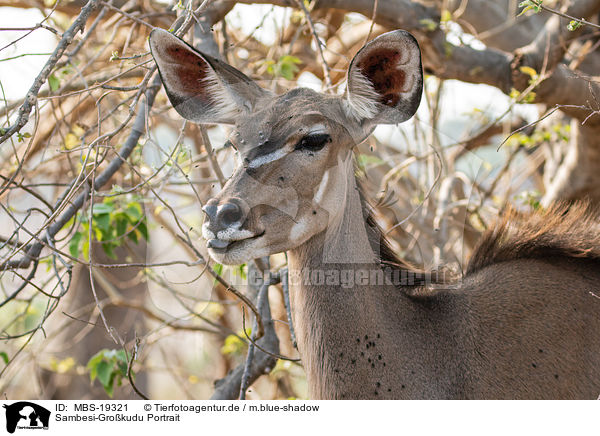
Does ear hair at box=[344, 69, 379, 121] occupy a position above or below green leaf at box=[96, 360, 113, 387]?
above

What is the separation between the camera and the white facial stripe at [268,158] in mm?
2930

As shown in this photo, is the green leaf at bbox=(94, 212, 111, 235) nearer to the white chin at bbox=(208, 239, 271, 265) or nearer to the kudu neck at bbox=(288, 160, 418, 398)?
the kudu neck at bbox=(288, 160, 418, 398)

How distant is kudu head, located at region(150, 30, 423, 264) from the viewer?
280 cm

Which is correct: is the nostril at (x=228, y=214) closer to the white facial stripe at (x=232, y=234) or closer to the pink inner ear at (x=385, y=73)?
the white facial stripe at (x=232, y=234)

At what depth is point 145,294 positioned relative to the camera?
28.5 ft

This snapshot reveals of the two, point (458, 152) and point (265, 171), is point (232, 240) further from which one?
point (458, 152)

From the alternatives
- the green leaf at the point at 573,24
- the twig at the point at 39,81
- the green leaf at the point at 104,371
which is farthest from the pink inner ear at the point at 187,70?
the green leaf at the point at 104,371

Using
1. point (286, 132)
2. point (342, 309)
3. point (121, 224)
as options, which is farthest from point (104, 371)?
point (286, 132)

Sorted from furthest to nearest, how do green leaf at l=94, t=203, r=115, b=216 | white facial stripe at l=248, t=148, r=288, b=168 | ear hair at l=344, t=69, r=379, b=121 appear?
green leaf at l=94, t=203, r=115, b=216 < ear hair at l=344, t=69, r=379, b=121 < white facial stripe at l=248, t=148, r=288, b=168

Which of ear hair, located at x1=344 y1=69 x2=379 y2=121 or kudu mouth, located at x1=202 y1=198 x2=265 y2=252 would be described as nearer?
kudu mouth, located at x1=202 y1=198 x2=265 y2=252

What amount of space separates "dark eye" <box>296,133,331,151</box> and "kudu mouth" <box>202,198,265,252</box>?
0.42 meters
